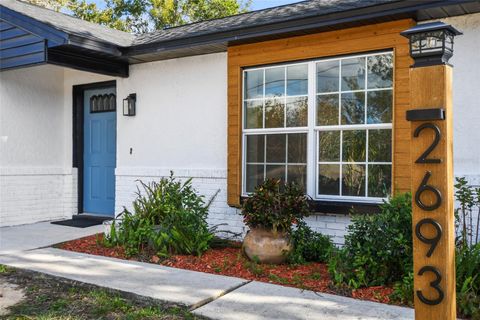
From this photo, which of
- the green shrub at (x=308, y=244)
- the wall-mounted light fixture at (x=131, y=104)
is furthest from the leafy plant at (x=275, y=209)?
the wall-mounted light fixture at (x=131, y=104)

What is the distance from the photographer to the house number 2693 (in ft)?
7.48

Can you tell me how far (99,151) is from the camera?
769cm

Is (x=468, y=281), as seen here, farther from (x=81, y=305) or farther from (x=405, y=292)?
(x=81, y=305)

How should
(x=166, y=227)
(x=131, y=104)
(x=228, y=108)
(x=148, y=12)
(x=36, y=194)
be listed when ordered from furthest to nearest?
(x=148, y=12) → (x=36, y=194) → (x=131, y=104) → (x=228, y=108) → (x=166, y=227)

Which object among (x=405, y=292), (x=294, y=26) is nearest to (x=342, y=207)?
(x=405, y=292)

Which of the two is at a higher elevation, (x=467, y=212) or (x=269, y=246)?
(x=467, y=212)

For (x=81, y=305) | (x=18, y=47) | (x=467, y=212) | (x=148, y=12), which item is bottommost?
(x=81, y=305)

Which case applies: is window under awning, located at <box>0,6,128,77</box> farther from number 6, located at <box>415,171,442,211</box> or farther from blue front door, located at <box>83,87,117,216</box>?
number 6, located at <box>415,171,442,211</box>

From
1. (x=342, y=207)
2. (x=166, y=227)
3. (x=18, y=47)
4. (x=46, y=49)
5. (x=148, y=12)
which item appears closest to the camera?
(x=342, y=207)

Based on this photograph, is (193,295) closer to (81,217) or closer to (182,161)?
(182,161)

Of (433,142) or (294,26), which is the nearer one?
(433,142)

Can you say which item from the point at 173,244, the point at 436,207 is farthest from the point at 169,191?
the point at 436,207

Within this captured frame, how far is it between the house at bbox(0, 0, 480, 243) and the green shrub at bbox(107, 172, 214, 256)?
0.71 m

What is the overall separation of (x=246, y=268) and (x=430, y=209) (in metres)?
2.47
